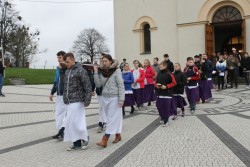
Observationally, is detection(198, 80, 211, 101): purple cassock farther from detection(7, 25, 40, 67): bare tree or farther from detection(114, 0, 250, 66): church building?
detection(7, 25, 40, 67): bare tree

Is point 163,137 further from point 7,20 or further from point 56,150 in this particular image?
point 7,20

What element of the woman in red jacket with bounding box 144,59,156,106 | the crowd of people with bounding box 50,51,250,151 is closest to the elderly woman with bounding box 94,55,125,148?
the crowd of people with bounding box 50,51,250,151

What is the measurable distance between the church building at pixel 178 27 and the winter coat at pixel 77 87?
683 inches

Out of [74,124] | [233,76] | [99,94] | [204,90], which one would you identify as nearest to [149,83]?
[204,90]

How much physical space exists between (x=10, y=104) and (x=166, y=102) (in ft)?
26.6

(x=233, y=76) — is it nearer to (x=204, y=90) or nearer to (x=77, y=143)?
(x=204, y=90)

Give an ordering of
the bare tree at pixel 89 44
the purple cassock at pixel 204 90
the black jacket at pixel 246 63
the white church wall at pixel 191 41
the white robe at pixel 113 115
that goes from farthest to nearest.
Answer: the bare tree at pixel 89 44 < the white church wall at pixel 191 41 < the black jacket at pixel 246 63 < the purple cassock at pixel 204 90 < the white robe at pixel 113 115

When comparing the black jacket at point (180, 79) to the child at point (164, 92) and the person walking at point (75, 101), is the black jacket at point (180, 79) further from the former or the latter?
the person walking at point (75, 101)

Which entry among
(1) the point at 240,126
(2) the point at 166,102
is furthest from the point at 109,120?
(1) the point at 240,126

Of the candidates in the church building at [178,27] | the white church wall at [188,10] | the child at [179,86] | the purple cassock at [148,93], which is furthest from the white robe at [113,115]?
the white church wall at [188,10]

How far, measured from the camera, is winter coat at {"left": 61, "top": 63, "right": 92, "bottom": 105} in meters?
7.18

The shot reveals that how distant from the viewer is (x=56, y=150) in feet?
23.7

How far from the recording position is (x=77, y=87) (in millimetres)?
7242

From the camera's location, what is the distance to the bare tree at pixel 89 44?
72812mm
